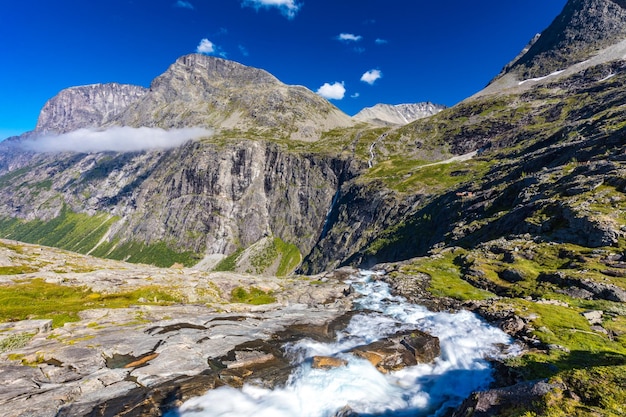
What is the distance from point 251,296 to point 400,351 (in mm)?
40378

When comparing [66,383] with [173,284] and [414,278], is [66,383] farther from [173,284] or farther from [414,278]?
[414,278]

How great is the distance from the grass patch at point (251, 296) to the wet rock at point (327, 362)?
31.5m

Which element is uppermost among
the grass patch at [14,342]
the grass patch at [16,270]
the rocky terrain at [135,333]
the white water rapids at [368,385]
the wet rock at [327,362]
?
the grass patch at [16,270]

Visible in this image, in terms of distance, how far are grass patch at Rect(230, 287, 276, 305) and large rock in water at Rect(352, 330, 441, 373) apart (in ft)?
101

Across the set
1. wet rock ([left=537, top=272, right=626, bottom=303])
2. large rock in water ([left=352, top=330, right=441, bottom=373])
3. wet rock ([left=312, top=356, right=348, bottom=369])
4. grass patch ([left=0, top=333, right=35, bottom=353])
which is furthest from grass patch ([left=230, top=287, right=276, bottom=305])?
wet rock ([left=537, top=272, right=626, bottom=303])

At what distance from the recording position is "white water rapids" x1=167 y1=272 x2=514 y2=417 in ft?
81.1

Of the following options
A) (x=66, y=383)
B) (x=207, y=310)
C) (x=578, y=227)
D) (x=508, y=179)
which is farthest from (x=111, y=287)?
(x=508, y=179)

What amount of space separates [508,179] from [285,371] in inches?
5376

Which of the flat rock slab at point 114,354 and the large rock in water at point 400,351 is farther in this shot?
the large rock in water at point 400,351

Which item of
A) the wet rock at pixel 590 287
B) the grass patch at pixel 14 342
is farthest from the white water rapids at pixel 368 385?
the grass patch at pixel 14 342

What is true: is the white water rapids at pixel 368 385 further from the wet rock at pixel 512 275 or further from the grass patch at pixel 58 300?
the grass patch at pixel 58 300

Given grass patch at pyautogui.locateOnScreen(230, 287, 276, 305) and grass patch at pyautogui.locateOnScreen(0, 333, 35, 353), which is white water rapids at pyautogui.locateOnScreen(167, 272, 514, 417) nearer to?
grass patch at pyautogui.locateOnScreen(0, 333, 35, 353)

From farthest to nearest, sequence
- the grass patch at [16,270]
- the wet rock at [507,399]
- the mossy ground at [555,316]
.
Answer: the grass patch at [16,270] → the wet rock at [507,399] → the mossy ground at [555,316]

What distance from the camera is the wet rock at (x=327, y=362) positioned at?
30292 millimetres
